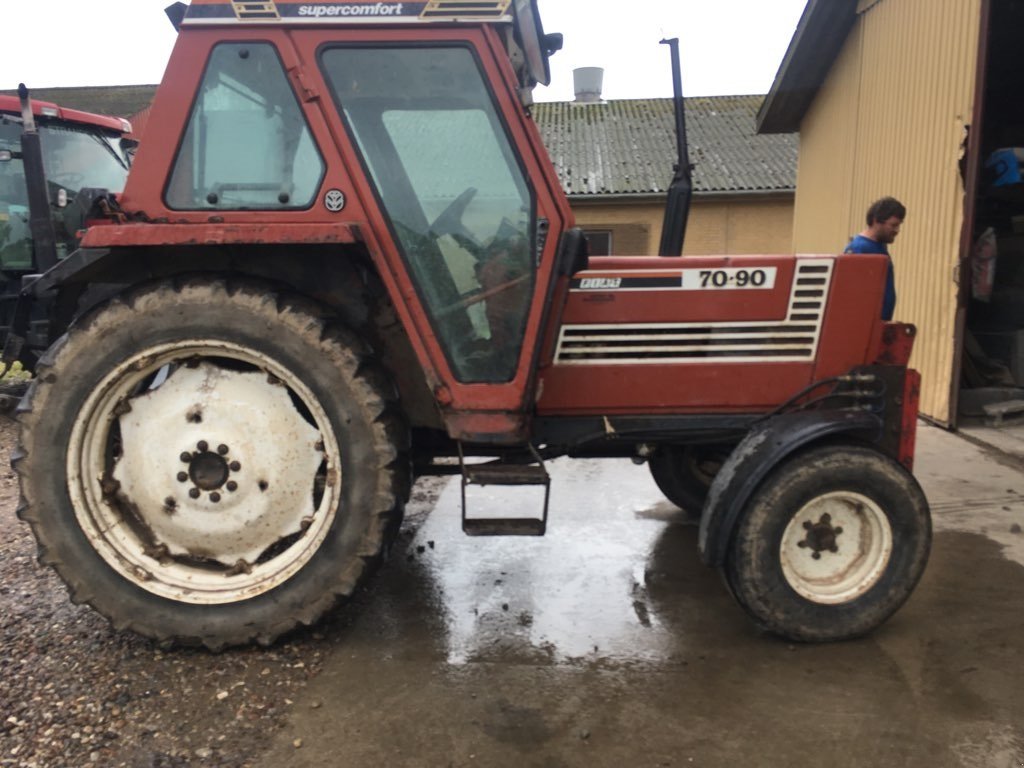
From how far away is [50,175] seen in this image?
312 inches

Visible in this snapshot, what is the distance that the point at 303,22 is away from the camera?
2.92m

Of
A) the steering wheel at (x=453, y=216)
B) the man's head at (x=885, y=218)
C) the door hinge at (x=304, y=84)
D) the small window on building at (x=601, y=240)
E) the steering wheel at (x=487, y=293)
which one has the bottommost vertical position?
the steering wheel at (x=487, y=293)

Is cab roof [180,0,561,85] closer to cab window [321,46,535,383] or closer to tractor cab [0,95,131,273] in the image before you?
cab window [321,46,535,383]

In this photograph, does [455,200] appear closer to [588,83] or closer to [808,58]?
[808,58]

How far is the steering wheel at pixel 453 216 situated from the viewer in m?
3.06

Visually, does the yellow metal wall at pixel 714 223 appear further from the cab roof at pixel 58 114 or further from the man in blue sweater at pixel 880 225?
the man in blue sweater at pixel 880 225

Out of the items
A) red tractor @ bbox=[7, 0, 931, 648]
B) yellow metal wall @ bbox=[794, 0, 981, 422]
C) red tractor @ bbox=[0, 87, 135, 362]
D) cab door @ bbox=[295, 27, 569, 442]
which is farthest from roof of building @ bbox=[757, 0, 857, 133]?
cab door @ bbox=[295, 27, 569, 442]

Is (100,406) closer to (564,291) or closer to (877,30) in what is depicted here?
(564,291)

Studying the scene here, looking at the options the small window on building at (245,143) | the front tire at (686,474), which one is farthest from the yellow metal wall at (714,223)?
the small window on building at (245,143)

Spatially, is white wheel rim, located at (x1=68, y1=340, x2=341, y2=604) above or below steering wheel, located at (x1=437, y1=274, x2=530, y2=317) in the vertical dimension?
below

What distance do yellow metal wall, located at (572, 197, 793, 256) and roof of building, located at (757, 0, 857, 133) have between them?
4813 millimetres

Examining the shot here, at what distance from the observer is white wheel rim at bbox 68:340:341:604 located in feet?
10.0

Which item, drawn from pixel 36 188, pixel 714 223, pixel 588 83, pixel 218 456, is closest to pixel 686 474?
pixel 218 456

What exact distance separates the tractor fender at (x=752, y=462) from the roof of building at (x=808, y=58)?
8.22 metres
